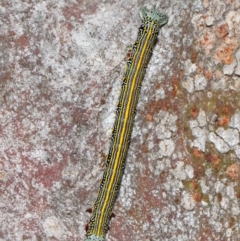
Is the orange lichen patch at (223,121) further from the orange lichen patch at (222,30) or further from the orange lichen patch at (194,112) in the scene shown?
the orange lichen patch at (222,30)

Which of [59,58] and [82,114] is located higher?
[59,58]

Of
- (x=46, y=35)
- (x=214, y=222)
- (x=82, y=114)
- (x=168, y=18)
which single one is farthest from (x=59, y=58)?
(x=214, y=222)

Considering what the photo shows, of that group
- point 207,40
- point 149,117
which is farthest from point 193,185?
point 207,40

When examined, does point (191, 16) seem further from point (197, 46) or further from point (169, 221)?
point (169, 221)

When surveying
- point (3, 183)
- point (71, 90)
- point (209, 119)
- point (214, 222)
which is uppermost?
point (71, 90)

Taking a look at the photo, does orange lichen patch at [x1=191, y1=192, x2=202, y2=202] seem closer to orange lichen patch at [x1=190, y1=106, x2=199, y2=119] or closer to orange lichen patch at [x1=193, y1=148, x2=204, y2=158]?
orange lichen patch at [x1=193, y1=148, x2=204, y2=158]

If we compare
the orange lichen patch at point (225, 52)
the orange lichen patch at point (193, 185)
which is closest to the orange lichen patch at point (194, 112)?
the orange lichen patch at point (225, 52)
